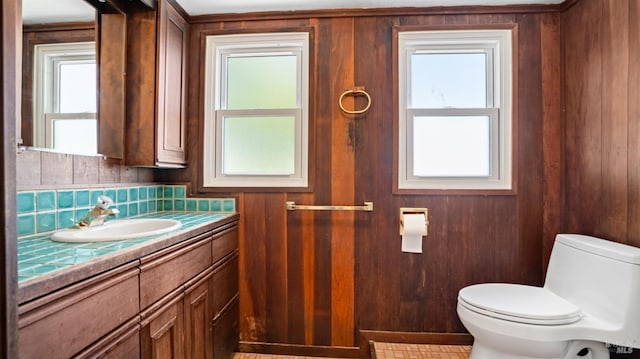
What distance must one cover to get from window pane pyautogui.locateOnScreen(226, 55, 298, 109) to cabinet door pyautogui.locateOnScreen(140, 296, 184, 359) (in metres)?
1.27

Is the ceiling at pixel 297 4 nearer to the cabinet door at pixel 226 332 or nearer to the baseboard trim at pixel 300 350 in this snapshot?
the cabinet door at pixel 226 332

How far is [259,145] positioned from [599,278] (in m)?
1.92

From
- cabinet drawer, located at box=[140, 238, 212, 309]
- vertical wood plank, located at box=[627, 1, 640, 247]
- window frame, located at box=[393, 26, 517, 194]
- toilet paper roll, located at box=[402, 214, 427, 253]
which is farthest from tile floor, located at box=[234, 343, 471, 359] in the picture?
vertical wood plank, located at box=[627, 1, 640, 247]

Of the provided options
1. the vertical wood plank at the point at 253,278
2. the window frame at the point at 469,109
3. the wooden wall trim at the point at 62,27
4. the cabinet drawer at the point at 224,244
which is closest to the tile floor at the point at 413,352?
the vertical wood plank at the point at 253,278

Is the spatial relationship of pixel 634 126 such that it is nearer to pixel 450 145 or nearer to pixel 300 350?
pixel 450 145

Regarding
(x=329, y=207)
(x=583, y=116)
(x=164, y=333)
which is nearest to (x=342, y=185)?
(x=329, y=207)

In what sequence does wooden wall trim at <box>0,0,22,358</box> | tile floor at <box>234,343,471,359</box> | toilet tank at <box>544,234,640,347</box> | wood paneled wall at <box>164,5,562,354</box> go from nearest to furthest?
wooden wall trim at <box>0,0,22,358</box>
toilet tank at <box>544,234,640,347</box>
tile floor at <box>234,343,471,359</box>
wood paneled wall at <box>164,5,562,354</box>

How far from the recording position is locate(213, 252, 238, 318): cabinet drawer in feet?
5.43

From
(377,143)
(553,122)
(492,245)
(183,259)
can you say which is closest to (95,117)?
(183,259)

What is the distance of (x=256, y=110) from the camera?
205 centimetres

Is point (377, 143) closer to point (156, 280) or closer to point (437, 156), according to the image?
point (437, 156)

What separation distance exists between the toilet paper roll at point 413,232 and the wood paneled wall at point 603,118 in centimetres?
88

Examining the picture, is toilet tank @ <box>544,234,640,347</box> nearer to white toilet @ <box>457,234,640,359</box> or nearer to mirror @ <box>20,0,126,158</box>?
white toilet @ <box>457,234,640,359</box>

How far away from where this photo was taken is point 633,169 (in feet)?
4.81
